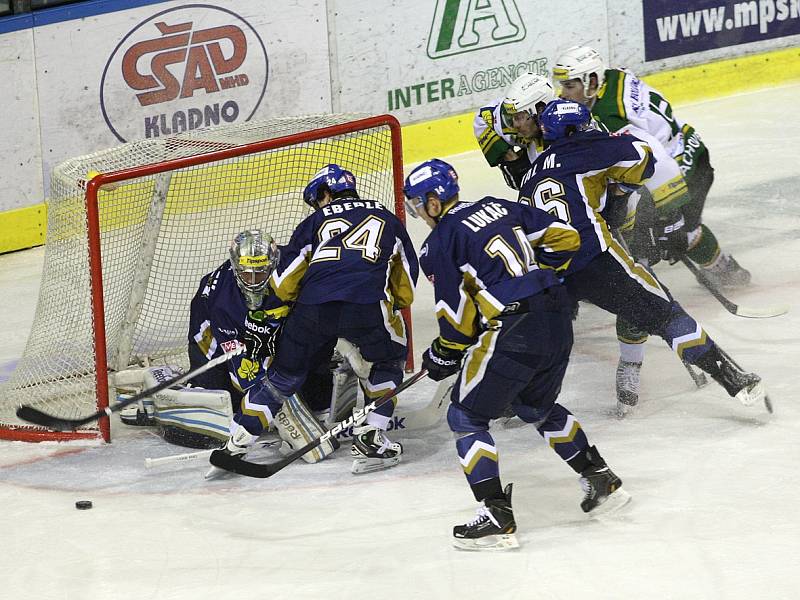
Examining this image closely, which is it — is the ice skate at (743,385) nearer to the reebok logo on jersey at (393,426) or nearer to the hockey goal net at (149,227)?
the reebok logo on jersey at (393,426)

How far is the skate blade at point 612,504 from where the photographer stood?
13.8ft

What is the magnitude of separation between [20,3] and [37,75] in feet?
1.17

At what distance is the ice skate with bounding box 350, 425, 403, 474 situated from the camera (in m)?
A: 4.73

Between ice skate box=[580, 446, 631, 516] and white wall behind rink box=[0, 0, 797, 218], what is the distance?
407 centimetres

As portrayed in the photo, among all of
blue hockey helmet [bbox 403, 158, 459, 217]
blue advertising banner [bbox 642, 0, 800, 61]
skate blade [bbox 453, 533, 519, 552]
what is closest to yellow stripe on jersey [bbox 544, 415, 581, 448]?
skate blade [bbox 453, 533, 519, 552]

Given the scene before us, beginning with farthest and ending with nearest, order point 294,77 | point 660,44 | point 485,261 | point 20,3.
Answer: point 660,44
point 294,77
point 20,3
point 485,261

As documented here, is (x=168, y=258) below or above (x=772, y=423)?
above

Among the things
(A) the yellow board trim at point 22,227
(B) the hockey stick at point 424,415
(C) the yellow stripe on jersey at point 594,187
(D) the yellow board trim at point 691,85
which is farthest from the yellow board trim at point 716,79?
(C) the yellow stripe on jersey at point 594,187

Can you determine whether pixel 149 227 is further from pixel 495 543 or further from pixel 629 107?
pixel 495 543

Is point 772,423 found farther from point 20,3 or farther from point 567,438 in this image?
point 20,3

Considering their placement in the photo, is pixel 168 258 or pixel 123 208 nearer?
pixel 123 208

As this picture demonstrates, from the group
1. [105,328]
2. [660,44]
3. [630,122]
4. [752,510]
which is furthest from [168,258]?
[660,44]

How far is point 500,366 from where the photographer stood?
4.00 metres

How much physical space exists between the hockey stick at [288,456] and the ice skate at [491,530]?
0.54 m
